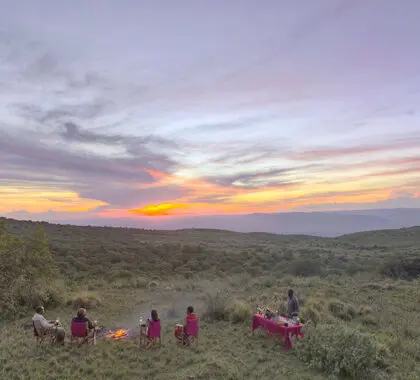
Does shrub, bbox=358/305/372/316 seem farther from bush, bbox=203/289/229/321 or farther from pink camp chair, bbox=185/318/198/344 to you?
pink camp chair, bbox=185/318/198/344

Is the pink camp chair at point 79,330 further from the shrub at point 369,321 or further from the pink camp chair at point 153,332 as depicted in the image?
the shrub at point 369,321

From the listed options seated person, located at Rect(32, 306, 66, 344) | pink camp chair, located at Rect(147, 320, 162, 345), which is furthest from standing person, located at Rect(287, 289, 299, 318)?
seated person, located at Rect(32, 306, 66, 344)

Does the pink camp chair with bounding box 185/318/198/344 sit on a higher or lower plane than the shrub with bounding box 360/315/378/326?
higher

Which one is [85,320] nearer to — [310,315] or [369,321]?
[310,315]

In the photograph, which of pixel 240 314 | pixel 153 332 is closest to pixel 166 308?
pixel 240 314

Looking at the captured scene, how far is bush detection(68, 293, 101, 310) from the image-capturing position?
52.5 ft

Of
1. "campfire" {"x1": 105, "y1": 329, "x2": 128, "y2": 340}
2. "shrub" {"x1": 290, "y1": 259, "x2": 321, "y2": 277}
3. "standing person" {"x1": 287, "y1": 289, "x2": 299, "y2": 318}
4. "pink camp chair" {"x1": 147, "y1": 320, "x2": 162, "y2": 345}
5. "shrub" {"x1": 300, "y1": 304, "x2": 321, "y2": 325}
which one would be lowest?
"shrub" {"x1": 290, "y1": 259, "x2": 321, "y2": 277}

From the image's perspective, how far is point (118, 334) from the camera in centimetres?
1204

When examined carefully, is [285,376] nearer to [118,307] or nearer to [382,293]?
[118,307]

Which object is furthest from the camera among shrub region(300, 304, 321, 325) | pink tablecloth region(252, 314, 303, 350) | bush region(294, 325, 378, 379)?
shrub region(300, 304, 321, 325)

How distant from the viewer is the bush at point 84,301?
16000 mm

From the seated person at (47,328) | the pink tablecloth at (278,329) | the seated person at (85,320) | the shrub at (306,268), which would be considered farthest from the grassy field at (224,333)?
the shrub at (306,268)

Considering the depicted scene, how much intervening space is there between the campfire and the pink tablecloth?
4.19 meters

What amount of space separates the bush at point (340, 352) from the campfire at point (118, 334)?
539cm
